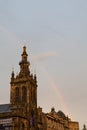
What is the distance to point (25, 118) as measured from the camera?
11062cm

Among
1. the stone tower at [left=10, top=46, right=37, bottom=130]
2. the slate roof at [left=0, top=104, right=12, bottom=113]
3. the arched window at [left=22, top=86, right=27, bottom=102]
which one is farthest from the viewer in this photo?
the arched window at [left=22, top=86, right=27, bottom=102]

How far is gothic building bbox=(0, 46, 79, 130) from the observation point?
10425 centimetres

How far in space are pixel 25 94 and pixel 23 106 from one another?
15.5 feet

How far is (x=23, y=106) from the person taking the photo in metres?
114

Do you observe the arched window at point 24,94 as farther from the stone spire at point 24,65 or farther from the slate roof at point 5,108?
the slate roof at point 5,108

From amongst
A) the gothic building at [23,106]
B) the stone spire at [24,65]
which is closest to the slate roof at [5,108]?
the gothic building at [23,106]

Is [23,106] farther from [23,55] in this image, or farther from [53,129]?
[53,129]

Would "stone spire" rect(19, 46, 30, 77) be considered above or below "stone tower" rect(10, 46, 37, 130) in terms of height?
above

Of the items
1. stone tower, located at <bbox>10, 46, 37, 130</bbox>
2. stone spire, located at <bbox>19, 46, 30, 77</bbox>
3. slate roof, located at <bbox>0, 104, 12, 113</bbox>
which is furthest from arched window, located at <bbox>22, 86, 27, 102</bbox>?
slate roof, located at <bbox>0, 104, 12, 113</bbox>

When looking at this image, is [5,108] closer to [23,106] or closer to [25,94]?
[23,106]

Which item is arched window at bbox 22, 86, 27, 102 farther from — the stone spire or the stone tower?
the stone spire

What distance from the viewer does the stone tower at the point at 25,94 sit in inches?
4424

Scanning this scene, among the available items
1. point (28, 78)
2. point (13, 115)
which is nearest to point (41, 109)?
point (28, 78)

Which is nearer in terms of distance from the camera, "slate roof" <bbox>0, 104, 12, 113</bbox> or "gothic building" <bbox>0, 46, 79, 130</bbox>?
"gothic building" <bbox>0, 46, 79, 130</bbox>
